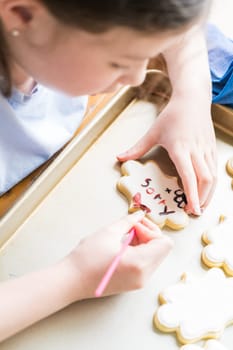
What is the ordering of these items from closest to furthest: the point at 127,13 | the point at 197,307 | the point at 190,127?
the point at 127,13
the point at 197,307
the point at 190,127

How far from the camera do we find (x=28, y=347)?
0.60 meters

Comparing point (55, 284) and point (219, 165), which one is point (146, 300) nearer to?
point (55, 284)

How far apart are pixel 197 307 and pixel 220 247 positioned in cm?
8

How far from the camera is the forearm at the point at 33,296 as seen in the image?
0.59 m

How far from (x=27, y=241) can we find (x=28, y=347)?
13 centimetres

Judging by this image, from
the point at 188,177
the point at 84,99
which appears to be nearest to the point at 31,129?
the point at 84,99

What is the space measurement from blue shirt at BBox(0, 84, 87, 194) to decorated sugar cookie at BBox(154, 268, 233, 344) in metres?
0.23

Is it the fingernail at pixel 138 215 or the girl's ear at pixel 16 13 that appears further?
the fingernail at pixel 138 215

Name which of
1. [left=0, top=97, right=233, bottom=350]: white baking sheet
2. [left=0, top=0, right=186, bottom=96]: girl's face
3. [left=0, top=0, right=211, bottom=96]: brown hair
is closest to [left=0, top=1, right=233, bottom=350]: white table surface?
[left=0, top=97, right=233, bottom=350]: white baking sheet

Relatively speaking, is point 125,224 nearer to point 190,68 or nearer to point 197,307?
point 197,307

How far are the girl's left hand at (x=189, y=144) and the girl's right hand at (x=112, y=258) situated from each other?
96mm

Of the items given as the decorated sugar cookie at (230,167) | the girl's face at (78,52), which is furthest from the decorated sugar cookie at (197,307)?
the girl's face at (78,52)

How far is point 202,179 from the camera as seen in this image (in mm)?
719

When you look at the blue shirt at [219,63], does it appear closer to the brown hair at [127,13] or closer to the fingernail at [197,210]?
the fingernail at [197,210]
